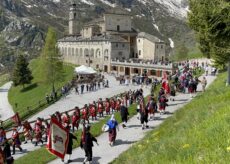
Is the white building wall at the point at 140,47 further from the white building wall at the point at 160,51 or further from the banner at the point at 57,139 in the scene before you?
the banner at the point at 57,139

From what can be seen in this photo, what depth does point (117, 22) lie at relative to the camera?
98.9 metres

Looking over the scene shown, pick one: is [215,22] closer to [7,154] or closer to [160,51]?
[7,154]

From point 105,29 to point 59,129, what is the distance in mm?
83945

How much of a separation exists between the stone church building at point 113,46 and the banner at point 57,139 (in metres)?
52.5

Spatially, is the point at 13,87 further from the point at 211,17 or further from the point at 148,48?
the point at 211,17

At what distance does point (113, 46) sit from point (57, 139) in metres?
67.2

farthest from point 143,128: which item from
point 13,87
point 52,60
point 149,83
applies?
point 13,87

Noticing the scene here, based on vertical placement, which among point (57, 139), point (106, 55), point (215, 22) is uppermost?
point (215, 22)

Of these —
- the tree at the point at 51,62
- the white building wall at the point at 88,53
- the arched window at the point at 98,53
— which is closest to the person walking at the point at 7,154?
the tree at the point at 51,62

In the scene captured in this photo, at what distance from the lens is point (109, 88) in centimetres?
5241

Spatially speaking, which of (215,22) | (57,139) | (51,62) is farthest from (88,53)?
(57,139)

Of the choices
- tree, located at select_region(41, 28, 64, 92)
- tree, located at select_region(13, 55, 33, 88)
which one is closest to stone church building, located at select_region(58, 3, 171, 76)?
tree, located at select_region(13, 55, 33, 88)

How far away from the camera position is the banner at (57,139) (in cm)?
1479

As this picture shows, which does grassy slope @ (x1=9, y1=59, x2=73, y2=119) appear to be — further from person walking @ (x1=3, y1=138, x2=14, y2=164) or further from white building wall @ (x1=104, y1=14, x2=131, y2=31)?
person walking @ (x1=3, y1=138, x2=14, y2=164)
